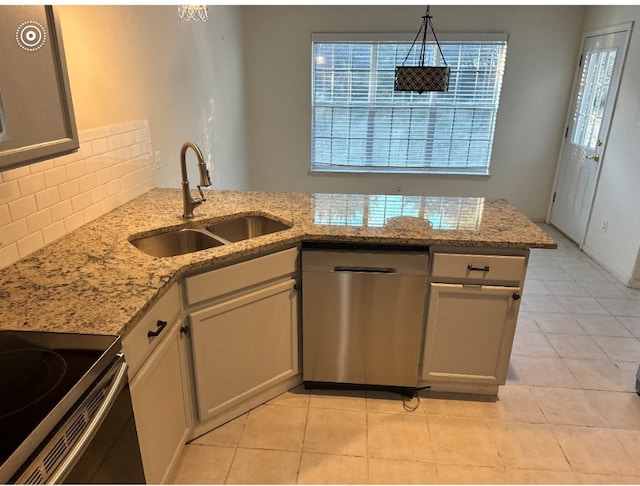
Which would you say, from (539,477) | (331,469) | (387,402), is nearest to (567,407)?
(539,477)

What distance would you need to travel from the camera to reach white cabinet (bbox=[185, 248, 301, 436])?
1765mm

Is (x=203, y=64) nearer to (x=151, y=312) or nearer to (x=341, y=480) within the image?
(x=151, y=312)

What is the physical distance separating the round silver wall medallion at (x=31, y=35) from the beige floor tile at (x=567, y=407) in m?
2.71

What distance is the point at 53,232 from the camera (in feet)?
5.92

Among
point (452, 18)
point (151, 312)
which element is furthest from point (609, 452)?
point (452, 18)

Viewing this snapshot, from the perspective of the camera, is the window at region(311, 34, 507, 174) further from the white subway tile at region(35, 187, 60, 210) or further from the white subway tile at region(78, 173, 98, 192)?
the white subway tile at region(35, 187, 60, 210)

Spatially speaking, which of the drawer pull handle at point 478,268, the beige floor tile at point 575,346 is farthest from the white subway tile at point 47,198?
the beige floor tile at point 575,346

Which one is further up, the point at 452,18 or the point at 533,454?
the point at 452,18

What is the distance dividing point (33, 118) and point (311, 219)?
1200 mm

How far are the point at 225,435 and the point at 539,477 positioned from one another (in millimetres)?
1385

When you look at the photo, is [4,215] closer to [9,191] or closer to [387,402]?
[9,191]

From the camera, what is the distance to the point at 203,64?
353cm

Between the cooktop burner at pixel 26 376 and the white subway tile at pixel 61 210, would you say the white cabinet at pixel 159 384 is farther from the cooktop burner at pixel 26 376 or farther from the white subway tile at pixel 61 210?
the white subway tile at pixel 61 210

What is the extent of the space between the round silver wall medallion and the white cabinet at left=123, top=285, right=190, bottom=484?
96 cm
